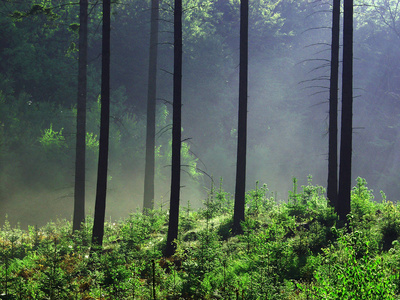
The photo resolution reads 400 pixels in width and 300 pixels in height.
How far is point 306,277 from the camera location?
920cm

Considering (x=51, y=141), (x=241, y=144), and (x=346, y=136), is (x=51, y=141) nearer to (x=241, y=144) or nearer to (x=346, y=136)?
(x=241, y=144)

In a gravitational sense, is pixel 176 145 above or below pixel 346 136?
below

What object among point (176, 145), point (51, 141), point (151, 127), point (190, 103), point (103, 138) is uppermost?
point (190, 103)

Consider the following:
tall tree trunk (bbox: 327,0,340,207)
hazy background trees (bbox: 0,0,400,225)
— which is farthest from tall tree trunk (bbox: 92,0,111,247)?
hazy background trees (bbox: 0,0,400,225)

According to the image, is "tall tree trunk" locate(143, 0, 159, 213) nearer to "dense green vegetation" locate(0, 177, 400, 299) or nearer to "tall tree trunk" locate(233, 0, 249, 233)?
"dense green vegetation" locate(0, 177, 400, 299)

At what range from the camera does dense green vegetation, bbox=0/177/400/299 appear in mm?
5246

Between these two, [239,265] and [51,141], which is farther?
[51,141]

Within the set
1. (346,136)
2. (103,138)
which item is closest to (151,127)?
(103,138)

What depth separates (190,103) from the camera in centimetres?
5172

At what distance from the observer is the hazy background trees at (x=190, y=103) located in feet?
91.0

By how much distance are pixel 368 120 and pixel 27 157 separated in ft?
152

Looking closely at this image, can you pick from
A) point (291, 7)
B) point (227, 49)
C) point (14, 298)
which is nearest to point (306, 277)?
point (14, 298)

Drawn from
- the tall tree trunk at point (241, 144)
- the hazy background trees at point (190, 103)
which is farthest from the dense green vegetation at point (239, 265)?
the hazy background trees at point (190, 103)

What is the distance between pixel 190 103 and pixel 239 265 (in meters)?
42.7
